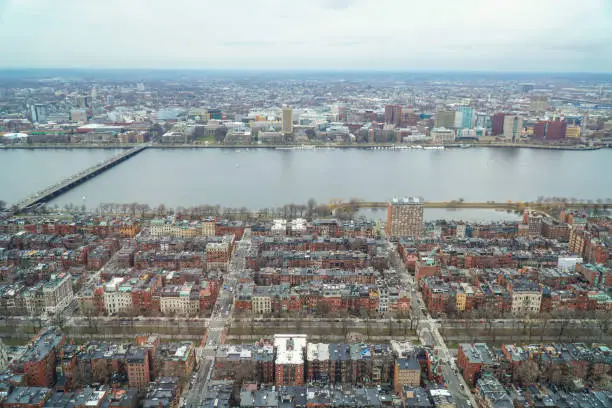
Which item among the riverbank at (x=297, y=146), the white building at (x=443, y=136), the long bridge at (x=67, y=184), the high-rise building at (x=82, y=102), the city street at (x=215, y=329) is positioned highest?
the high-rise building at (x=82, y=102)

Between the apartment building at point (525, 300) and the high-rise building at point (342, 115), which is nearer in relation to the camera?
the apartment building at point (525, 300)

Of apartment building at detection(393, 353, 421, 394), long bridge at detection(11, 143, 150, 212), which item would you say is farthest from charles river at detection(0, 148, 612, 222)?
apartment building at detection(393, 353, 421, 394)

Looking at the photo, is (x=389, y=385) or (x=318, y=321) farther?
(x=318, y=321)

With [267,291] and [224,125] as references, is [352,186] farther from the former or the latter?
[224,125]

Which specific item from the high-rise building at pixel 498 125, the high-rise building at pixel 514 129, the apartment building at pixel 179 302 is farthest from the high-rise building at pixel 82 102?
the apartment building at pixel 179 302

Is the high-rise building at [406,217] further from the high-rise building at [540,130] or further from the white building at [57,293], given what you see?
the high-rise building at [540,130]

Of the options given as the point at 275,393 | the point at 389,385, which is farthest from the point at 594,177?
the point at 275,393
